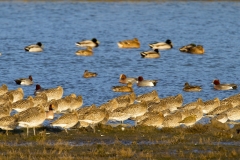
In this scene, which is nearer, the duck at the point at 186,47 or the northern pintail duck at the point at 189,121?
the northern pintail duck at the point at 189,121

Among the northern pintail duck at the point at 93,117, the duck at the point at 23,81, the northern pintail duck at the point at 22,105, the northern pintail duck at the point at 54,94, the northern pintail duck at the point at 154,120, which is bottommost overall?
the duck at the point at 23,81

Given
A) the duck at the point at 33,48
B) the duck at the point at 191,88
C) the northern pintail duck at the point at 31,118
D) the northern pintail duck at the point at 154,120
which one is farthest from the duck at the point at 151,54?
the northern pintail duck at the point at 31,118

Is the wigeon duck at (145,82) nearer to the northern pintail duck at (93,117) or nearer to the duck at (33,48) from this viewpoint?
the duck at (33,48)

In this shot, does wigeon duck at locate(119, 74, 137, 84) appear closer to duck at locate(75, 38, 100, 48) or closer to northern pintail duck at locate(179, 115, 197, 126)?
northern pintail duck at locate(179, 115, 197, 126)

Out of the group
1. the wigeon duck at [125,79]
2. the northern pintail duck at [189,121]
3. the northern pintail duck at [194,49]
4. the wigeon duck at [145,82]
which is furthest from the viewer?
the northern pintail duck at [194,49]

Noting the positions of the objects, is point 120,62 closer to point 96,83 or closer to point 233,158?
point 96,83

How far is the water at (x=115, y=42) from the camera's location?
105ft

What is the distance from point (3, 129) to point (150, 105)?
534cm

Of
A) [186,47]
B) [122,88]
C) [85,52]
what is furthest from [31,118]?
[186,47]

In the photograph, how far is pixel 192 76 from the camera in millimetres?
33812

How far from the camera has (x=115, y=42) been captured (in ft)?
158

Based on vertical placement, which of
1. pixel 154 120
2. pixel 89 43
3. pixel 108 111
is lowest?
pixel 89 43

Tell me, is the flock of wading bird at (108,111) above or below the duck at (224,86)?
above

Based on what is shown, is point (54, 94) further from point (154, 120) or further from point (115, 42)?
point (115, 42)
